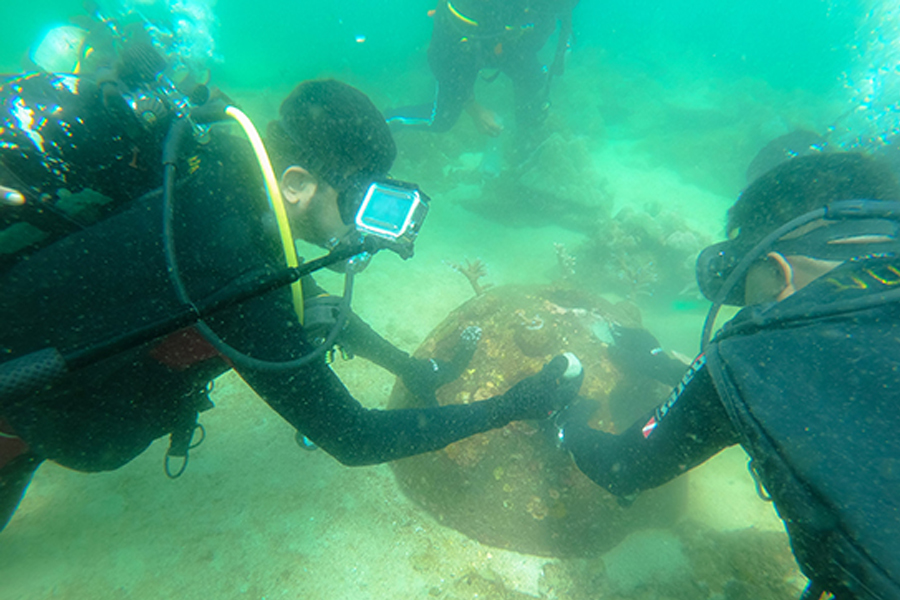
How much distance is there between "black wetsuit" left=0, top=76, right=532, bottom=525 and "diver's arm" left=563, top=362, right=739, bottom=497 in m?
1.96

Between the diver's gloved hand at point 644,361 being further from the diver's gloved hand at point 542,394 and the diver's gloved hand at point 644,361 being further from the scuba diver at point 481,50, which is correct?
the scuba diver at point 481,50

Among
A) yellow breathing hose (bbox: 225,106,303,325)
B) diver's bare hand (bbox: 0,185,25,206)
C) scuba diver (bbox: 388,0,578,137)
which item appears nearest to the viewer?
diver's bare hand (bbox: 0,185,25,206)

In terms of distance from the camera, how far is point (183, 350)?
1774 mm

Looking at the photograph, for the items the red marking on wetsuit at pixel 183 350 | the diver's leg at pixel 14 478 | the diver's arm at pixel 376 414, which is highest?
the red marking on wetsuit at pixel 183 350

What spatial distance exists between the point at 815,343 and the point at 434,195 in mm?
10209

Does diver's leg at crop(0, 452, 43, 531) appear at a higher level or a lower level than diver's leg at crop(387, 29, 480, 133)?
lower

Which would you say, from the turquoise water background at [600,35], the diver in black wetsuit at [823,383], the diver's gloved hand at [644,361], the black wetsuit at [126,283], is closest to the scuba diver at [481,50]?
the diver's gloved hand at [644,361]

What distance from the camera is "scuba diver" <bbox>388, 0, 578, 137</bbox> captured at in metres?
7.64

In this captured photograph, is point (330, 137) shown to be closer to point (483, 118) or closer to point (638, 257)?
point (638, 257)

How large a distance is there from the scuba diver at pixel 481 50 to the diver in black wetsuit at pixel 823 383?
7261mm

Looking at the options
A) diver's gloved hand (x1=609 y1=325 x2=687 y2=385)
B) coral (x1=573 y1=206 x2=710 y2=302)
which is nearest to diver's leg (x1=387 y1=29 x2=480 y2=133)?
coral (x1=573 y1=206 x2=710 y2=302)

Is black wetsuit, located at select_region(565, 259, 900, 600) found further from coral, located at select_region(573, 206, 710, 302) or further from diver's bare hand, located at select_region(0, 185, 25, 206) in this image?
coral, located at select_region(573, 206, 710, 302)

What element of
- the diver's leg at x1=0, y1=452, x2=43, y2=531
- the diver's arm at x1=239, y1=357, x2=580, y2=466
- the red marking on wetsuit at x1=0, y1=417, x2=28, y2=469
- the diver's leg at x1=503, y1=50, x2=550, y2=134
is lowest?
the diver's leg at x1=0, y1=452, x2=43, y2=531

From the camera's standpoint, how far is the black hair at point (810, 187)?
2.13 meters
